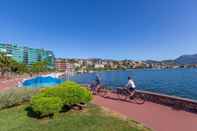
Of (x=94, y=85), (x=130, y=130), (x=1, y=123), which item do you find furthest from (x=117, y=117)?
(x=94, y=85)

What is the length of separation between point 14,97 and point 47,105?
12.1ft

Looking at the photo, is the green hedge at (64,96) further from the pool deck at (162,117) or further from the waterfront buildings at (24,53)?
the waterfront buildings at (24,53)

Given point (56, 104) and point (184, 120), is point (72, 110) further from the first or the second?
point (184, 120)

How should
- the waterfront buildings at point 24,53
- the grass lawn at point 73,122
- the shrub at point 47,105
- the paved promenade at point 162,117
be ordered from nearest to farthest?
the grass lawn at point 73,122, the paved promenade at point 162,117, the shrub at point 47,105, the waterfront buildings at point 24,53

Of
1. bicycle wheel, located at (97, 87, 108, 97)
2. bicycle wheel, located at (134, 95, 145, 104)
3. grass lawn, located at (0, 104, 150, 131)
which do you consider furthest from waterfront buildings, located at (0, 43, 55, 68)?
grass lawn, located at (0, 104, 150, 131)

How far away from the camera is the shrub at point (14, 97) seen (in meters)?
11.7

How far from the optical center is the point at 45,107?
902 centimetres

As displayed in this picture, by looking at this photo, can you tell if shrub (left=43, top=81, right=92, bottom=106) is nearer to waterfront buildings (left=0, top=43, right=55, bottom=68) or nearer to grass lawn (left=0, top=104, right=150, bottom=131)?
grass lawn (left=0, top=104, right=150, bottom=131)

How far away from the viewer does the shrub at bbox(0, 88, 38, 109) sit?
11.7 m

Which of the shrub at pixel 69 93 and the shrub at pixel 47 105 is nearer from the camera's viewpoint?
the shrub at pixel 47 105

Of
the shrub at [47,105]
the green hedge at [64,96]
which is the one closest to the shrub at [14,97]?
the green hedge at [64,96]

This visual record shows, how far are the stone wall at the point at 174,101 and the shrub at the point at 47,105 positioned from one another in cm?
550

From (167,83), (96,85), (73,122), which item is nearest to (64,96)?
(73,122)

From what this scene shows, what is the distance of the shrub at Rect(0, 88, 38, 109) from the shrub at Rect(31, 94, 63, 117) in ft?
9.72
